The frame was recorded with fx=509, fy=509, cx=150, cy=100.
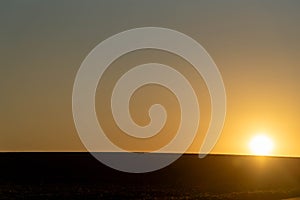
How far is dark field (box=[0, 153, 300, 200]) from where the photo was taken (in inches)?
1065

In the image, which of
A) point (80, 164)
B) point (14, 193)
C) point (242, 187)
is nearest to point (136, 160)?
point (80, 164)

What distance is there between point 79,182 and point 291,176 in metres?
15.6

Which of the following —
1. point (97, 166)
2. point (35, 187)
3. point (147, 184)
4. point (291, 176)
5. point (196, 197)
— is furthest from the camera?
point (97, 166)

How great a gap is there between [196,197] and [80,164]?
16259mm

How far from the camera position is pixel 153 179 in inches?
1417

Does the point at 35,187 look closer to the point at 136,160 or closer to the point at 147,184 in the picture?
the point at 147,184

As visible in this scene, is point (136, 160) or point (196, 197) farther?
point (136, 160)

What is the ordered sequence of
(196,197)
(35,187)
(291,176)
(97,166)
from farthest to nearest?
1. (97,166)
2. (291,176)
3. (35,187)
4. (196,197)

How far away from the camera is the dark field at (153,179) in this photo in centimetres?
2706

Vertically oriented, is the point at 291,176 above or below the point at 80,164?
above

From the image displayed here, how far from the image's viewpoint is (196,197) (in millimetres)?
25391

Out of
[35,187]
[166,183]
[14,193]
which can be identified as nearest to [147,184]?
[166,183]

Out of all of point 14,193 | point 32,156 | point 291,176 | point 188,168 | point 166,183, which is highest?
point 291,176

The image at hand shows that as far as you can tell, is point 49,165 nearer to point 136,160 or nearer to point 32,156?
point 32,156
